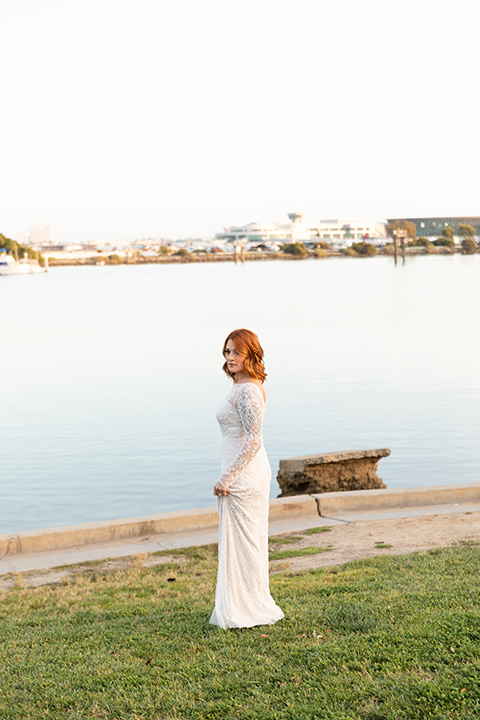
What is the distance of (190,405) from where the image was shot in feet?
82.9

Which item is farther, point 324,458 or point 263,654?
point 324,458

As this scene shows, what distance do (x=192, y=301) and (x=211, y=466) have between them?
204 ft

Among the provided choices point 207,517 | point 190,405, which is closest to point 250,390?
point 207,517

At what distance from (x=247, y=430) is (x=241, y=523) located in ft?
2.17

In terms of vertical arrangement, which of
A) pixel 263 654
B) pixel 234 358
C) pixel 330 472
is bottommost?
pixel 330 472

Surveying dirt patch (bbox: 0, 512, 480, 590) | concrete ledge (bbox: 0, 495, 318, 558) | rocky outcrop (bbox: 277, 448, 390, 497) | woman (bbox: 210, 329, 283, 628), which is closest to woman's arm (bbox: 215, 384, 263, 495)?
woman (bbox: 210, 329, 283, 628)

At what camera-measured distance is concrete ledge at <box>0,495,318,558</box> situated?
10008mm

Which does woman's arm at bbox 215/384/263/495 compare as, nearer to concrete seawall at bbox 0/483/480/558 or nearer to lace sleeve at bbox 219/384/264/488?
lace sleeve at bbox 219/384/264/488

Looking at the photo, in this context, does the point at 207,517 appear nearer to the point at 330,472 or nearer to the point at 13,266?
the point at 330,472

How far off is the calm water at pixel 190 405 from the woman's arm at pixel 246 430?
9704 mm

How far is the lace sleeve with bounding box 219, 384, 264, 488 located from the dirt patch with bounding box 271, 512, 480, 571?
124 inches

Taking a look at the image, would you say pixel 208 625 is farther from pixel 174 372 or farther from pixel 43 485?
pixel 174 372

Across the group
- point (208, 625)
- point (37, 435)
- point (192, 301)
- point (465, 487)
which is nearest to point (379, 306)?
point (192, 301)

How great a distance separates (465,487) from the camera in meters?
11.9
